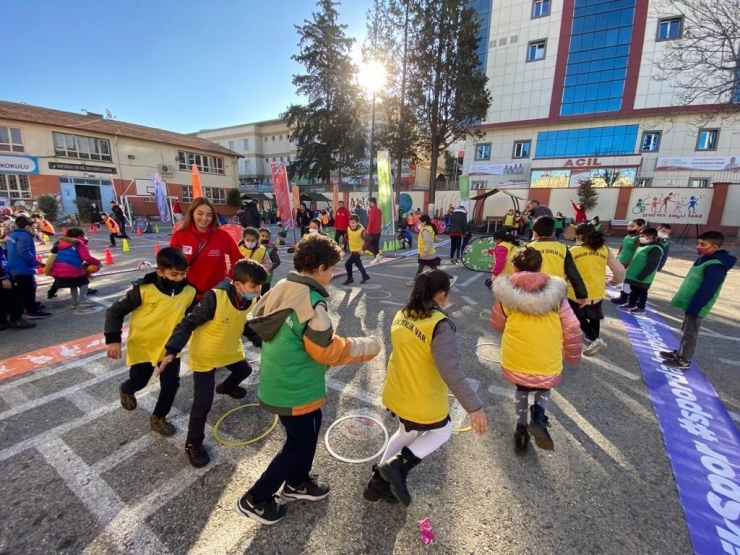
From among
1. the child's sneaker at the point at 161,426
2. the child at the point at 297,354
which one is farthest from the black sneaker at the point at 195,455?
the child at the point at 297,354

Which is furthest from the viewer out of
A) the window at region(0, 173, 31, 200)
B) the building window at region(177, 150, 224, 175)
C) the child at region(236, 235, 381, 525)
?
the building window at region(177, 150, 224, 175)

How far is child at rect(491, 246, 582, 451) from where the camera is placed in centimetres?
263

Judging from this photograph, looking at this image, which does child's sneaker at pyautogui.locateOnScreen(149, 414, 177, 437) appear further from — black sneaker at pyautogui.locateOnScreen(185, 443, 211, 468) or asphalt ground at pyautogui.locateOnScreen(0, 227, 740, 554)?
black sneaker at pyautogui.locateOnScreen(185, 443, 211, 468)

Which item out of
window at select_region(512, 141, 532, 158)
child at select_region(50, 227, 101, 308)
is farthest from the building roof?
window at select_region(512, 141, 532, 158)

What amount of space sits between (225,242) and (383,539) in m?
3.03

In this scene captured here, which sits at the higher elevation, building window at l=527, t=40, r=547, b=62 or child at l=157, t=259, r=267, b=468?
building window at l=527, t=40, r=547, b=62

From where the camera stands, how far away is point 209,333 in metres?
2.61

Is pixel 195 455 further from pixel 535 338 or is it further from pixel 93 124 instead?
pixel 93 124

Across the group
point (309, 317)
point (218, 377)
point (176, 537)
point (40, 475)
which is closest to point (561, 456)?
point (309, 317)

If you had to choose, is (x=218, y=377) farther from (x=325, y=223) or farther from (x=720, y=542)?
(x=325, y=223)

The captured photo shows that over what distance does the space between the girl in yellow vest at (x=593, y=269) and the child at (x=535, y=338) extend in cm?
205

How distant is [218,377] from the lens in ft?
13.0

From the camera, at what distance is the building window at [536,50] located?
2900 cm

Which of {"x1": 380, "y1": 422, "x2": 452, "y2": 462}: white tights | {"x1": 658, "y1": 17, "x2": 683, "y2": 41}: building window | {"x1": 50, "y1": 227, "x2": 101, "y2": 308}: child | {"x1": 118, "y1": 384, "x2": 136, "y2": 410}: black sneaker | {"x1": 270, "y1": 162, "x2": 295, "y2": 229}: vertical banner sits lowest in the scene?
{"x1": 118, "y1": 384, "x2": 136, "y2": 410}: black sneaker
